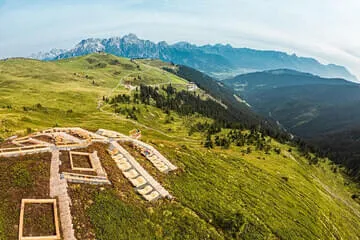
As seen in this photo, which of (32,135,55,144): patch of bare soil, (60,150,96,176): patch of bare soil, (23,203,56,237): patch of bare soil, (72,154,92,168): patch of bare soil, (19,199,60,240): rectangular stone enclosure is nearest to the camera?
(19,199,60,240): rectangular stone enclosure

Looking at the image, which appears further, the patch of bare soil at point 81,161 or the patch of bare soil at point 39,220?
the patch of bare soil at point 81,161

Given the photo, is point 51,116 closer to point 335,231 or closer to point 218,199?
point 218,199

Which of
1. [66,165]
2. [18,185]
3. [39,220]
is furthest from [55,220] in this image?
[66,165]

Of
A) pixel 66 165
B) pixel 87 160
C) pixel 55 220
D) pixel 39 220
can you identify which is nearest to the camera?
pixel 39 220

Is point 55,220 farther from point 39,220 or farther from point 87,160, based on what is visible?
point 87,160

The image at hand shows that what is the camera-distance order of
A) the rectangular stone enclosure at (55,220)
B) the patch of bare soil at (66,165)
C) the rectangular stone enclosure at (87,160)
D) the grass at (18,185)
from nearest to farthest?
the rectangular stone enclosure at (55,220), the grass at (18,185), the patch of bare soil at (66,165), the rectangular stone enclosure at (87,160)

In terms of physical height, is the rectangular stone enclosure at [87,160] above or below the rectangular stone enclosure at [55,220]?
above

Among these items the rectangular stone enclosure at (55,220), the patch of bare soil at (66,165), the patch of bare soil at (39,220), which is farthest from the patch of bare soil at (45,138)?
the patch of bare soil at (39,220)

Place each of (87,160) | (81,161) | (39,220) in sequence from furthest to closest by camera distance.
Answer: (87,160)
(81,161)
(39,220)

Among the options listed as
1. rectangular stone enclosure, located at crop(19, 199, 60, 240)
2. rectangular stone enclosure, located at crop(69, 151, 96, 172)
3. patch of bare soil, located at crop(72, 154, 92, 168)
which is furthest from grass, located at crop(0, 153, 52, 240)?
patch of bare soil, located at crop(72, 154, 92, 168)

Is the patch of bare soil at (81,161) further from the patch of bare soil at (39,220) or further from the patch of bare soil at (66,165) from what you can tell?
the patch of bare soil at (39,220)

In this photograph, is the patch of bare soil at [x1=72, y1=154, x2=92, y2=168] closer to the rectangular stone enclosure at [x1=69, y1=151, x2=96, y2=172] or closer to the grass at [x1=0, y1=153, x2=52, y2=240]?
the rectangular stone enclosure at [x1=69, y1=151, x2=96, y2=172]


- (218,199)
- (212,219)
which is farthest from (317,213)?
(212,219)
